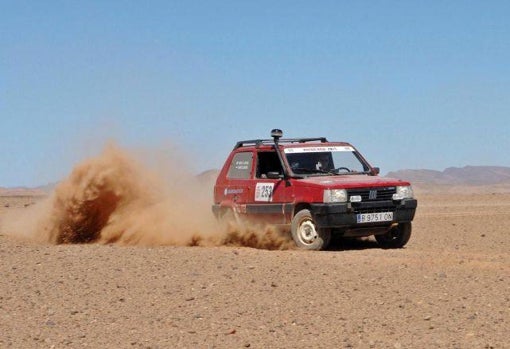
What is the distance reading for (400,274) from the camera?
10.4 metres

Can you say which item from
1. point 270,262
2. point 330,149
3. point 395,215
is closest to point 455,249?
point 395,215

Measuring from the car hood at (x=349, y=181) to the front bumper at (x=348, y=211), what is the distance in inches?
10.9

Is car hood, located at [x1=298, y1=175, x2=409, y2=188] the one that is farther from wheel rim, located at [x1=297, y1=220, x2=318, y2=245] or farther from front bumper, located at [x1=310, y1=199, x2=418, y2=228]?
wheel rim, located at [x1=297, y1=220, x2=318, y2=245]

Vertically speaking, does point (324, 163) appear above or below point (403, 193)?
above

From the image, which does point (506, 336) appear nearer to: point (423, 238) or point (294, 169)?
point (294, 169)

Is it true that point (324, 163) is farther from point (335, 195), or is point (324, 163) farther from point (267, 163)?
point (335, 195)

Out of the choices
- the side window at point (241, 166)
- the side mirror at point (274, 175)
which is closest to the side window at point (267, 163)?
the side window at point (241, 166)

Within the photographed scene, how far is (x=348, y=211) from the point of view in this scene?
13141 millimetres

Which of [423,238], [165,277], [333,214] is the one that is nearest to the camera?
[165,277]

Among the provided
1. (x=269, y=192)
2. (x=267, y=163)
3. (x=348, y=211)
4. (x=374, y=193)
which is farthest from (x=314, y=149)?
(x=348, y=211)

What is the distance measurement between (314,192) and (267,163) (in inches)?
64.5

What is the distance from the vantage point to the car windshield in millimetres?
14414

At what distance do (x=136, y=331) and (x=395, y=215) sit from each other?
6.64 m

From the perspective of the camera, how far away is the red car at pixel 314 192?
1326cm
